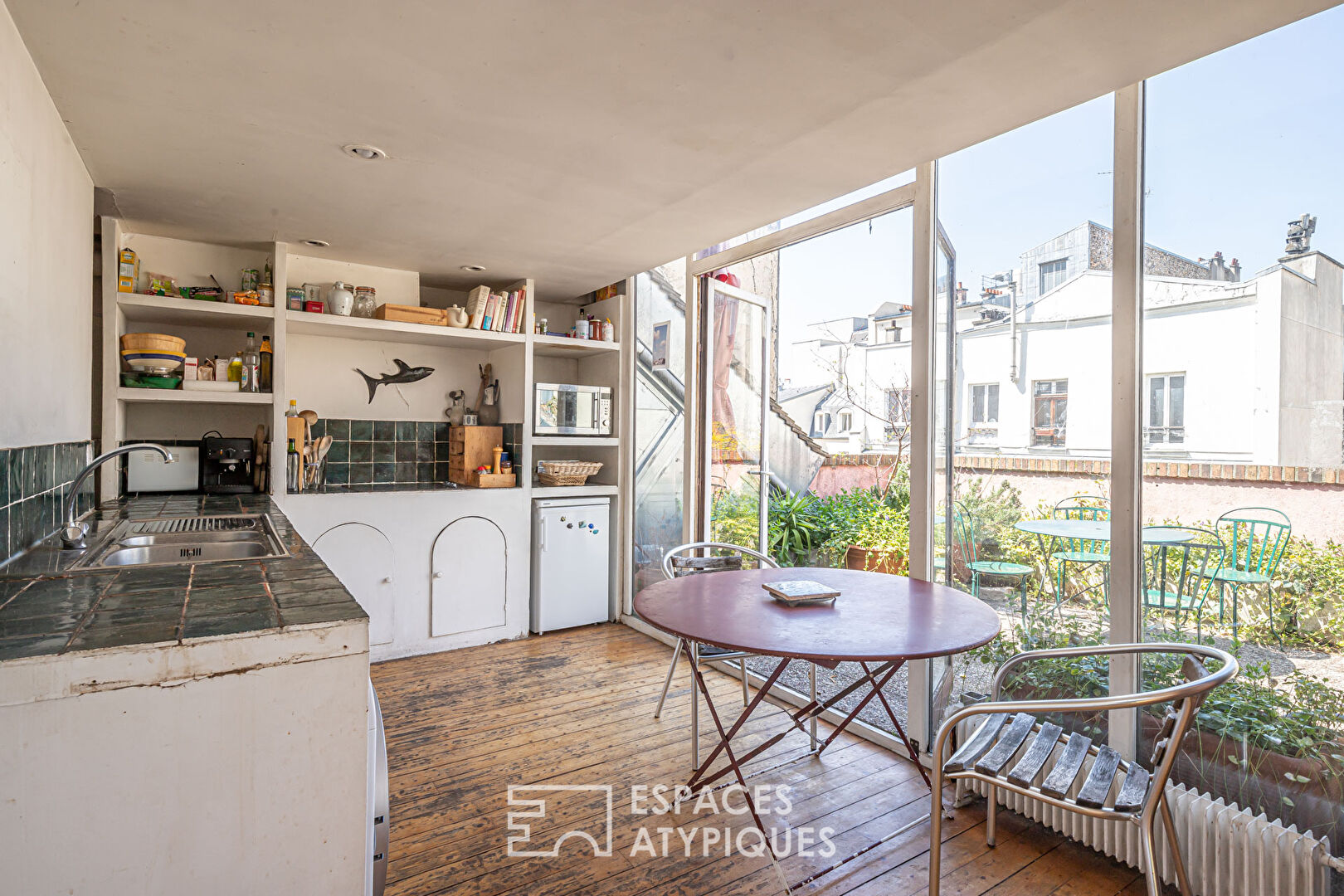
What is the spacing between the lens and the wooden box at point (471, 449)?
14.4 ft

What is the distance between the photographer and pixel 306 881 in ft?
4.02

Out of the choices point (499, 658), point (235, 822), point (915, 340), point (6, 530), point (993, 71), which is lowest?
point (499, 658)

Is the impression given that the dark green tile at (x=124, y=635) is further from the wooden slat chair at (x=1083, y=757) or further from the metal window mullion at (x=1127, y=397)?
the metal window mullion at (x=1127, y=397)

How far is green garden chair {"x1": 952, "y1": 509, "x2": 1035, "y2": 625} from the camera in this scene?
2.45m

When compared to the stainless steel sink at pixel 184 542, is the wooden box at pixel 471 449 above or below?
above

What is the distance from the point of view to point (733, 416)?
4109mm

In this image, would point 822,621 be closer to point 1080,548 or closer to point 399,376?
point 1080,548

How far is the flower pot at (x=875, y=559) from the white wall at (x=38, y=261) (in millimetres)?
4607

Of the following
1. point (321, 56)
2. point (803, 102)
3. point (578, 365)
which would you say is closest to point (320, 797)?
point (321, 56)

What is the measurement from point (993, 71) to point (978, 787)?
233 cm

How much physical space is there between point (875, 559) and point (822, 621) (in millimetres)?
3532

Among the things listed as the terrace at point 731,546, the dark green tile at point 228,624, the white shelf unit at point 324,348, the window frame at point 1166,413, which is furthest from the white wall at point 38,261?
the window frame at point 1166,413

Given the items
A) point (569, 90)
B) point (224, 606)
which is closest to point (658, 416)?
point (569, 90)

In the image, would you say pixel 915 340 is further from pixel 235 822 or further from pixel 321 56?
pixel 235 822
